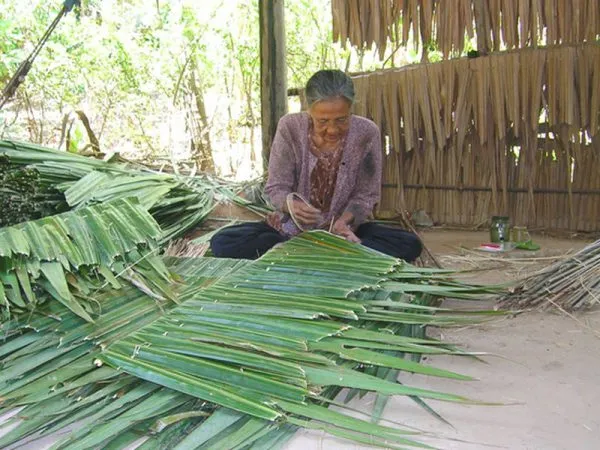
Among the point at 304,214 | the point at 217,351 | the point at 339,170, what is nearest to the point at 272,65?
the point at 339,170

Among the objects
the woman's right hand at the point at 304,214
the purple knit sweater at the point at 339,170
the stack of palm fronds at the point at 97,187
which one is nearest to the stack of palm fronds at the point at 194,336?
the woman's right hand at the point at 304,214

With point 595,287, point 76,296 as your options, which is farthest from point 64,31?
point 595,287

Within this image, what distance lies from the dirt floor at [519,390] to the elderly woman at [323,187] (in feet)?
2.23

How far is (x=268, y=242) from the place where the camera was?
2811mm

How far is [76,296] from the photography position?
1.96 meters

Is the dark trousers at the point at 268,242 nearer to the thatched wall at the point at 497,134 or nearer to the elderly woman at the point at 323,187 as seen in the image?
the elderly woman at the point at 323,187

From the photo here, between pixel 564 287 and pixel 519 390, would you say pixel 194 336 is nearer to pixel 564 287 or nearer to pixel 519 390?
pixel 519 390

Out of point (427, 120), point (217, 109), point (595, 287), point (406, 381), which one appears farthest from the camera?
point (217, 109)

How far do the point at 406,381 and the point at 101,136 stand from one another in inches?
227

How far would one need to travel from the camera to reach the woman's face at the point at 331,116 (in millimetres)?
2590

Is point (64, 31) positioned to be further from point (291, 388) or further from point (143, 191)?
point (291, 388)

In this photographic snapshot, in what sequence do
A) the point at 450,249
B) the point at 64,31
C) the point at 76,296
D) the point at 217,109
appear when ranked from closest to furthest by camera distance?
1. the point at 76,296
2. the point at 450,249
3. the point at 217,109
4. the point at 64,31

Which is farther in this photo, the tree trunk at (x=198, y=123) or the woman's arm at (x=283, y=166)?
the tree trunk at (x=198, y=123)

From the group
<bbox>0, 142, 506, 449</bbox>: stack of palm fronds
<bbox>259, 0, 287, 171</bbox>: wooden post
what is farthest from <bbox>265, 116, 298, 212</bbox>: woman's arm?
<bbox>259, 0, 287, 171</bbox>: wooden post
